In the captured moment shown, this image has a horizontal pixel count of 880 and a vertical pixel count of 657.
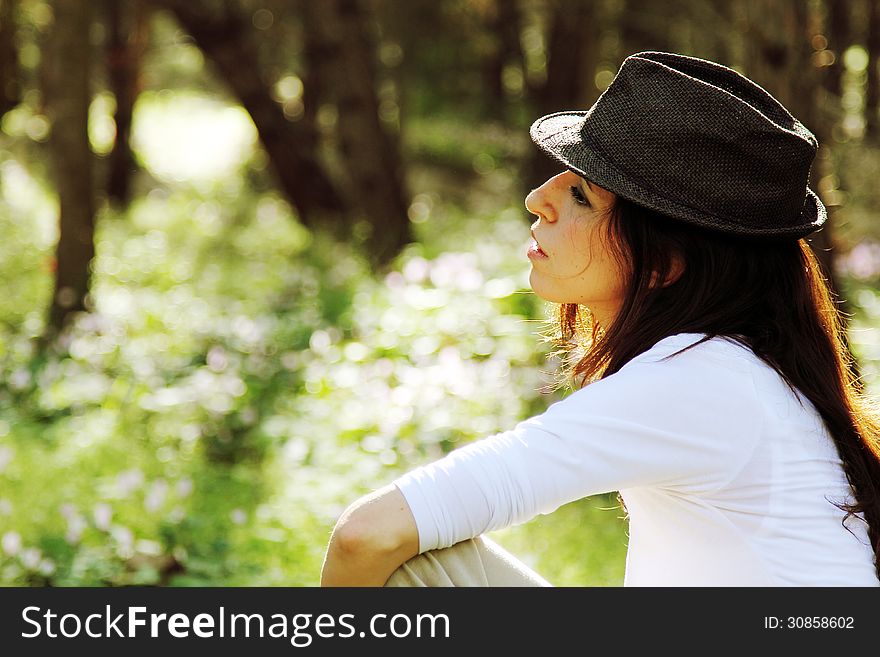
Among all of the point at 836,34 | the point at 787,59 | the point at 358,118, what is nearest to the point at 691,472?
the point at 787,59

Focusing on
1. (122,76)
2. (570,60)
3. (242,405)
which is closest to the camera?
(242,405)

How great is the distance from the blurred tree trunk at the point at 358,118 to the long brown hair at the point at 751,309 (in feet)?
24.1

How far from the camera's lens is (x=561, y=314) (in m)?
2.40

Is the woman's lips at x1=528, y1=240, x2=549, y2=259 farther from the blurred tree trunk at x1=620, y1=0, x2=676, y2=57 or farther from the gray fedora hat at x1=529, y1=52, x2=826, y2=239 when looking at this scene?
the blurred tree trunk at x1=620, y1=0, x2=676, y2=57

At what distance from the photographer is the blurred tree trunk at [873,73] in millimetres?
12695

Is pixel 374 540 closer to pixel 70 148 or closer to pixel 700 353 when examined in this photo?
pixel 700 353

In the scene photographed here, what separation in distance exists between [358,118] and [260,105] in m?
1.27

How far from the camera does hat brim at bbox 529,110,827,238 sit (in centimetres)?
178

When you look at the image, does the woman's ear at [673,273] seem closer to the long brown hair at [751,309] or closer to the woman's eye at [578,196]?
the long brown hair at [751,309]

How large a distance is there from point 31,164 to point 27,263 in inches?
199

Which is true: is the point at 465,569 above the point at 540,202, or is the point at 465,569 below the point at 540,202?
below

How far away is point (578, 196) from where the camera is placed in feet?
6.49
